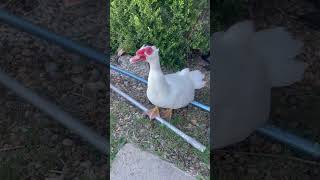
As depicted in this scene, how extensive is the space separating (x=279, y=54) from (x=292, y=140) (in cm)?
23

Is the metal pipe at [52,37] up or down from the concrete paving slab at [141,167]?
up

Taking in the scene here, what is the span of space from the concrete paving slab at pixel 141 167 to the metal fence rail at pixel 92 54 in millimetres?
159

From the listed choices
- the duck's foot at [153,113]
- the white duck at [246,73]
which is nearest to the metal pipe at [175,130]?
the duck's foot at [153,113]

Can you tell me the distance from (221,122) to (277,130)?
0.17 meters

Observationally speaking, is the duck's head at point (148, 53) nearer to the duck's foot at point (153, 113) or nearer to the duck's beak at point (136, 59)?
the duck's beak at point (136, 59)

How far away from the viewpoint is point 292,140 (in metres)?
1.47

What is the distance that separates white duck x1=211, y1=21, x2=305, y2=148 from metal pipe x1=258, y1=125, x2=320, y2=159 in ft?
0.09

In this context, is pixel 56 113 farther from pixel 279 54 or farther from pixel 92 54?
pixel 279 54

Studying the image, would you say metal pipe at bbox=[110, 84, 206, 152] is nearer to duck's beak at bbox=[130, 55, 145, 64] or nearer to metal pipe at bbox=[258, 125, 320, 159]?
duck's beak at bbox=[130, 55, 145, 64]

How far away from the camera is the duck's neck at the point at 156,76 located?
4.09 ft

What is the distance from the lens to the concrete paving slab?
1.29m

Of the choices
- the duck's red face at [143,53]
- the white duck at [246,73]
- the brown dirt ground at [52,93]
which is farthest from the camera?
the brown dirt ground at [52,93]

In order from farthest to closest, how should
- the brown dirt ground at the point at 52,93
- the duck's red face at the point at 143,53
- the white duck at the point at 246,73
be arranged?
the brown dirt ground at the point at 52,93
the white duck at the point at 246,73
the duck's red face at the point at 143,53

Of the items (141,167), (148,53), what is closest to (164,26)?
(148,53)
